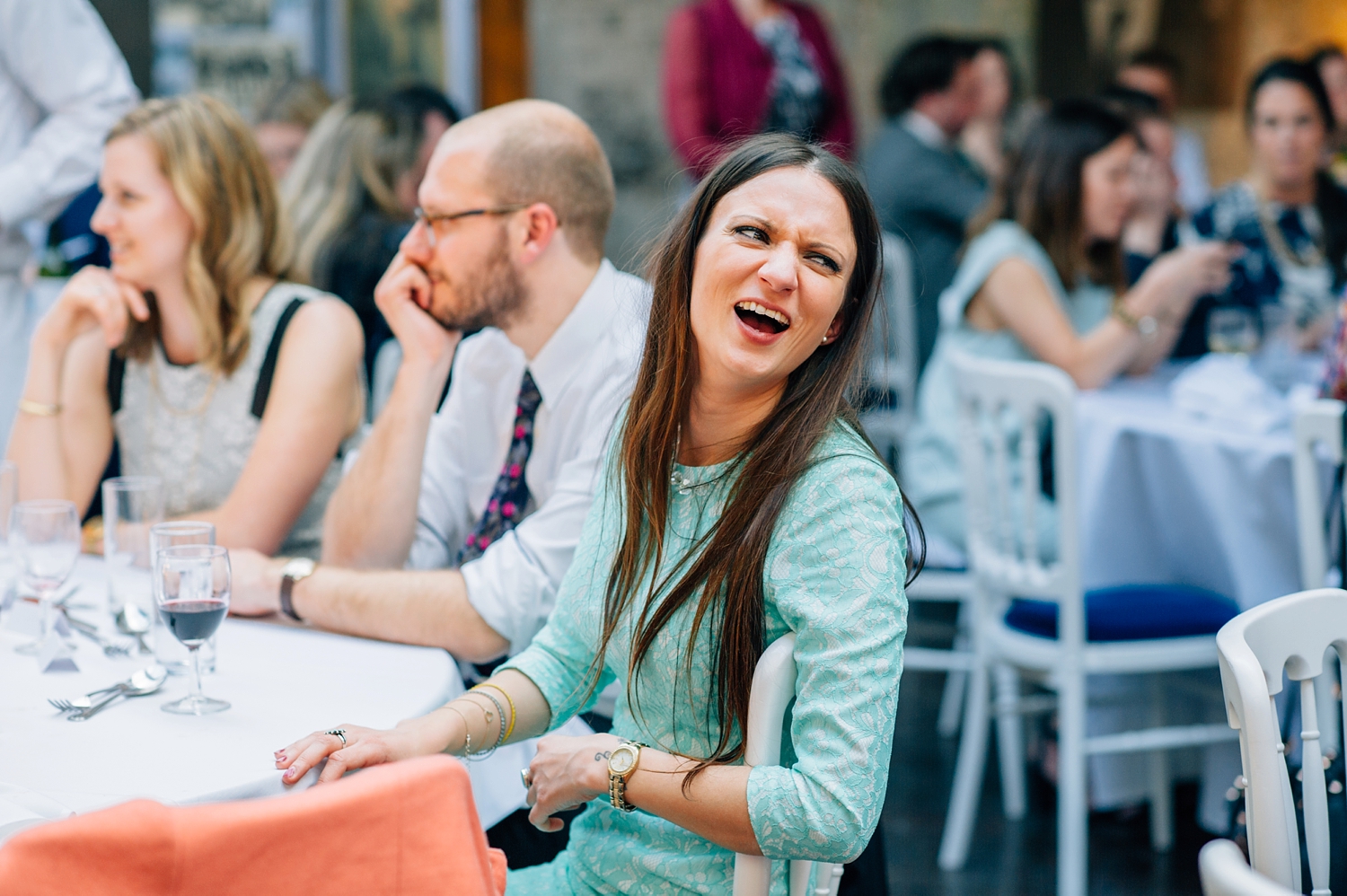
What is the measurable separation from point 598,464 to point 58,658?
67 centimetres

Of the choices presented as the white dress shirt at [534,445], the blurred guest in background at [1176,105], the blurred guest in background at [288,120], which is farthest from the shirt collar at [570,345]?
the blurred guest in background at [1176,105]

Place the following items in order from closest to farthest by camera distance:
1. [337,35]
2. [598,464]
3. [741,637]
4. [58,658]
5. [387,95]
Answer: [741,637] < [58,658] < [598,464] < [387,95] < [337,35]

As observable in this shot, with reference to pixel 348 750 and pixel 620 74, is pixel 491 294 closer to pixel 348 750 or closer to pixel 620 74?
pixel 348 750

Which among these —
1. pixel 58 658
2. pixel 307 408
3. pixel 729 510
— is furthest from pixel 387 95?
pixel 729 510

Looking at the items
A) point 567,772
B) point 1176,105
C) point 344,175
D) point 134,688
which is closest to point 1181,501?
point 567,772

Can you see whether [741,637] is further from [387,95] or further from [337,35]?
[337,35]

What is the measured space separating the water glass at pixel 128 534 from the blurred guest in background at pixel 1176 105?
532cm

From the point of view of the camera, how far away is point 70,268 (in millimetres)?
3533

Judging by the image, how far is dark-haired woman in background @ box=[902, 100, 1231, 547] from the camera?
3215 mm

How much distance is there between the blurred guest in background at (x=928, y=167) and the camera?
495 centimetres

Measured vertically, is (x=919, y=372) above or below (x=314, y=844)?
above

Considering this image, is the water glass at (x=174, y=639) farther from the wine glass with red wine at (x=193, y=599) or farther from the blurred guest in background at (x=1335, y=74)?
the blurred guest in background at (x=1335, y=74)

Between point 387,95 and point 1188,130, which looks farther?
point 1188,130

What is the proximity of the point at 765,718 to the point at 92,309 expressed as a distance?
1560 mm
